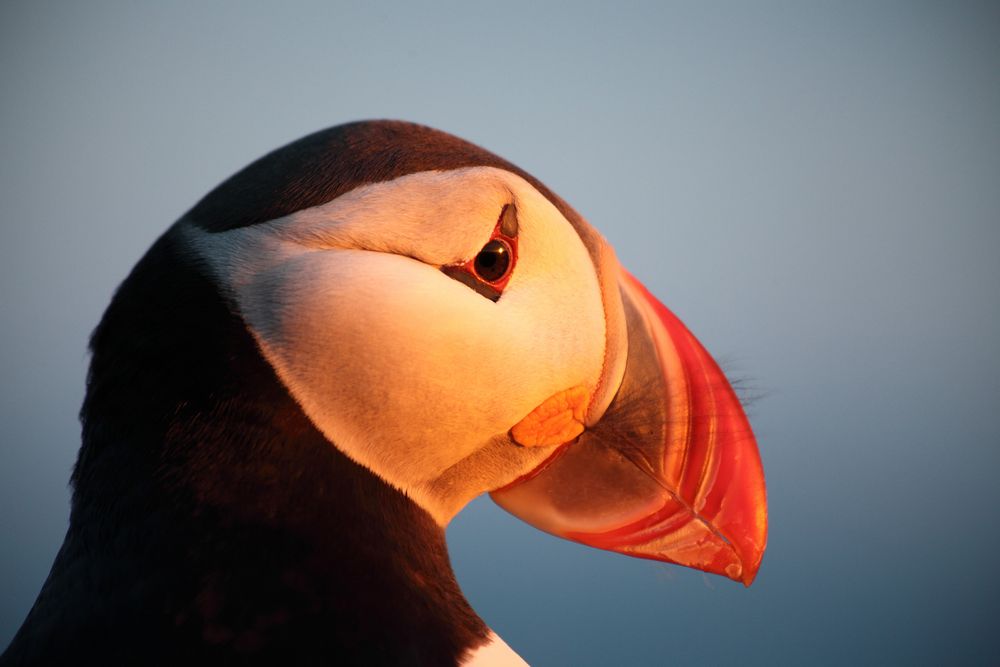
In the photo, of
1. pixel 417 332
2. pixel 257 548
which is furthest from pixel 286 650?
pixel 417 332

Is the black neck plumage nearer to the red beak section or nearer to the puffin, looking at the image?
the puffin

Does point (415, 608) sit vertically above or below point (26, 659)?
above

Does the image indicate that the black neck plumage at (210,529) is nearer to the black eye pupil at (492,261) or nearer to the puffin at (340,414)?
the puffin at (340,414)

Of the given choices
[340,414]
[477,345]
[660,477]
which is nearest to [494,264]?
[477,345]

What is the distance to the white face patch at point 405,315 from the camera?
1185 mm

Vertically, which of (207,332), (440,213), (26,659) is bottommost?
(26,659)

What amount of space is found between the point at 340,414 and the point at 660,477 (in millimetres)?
559

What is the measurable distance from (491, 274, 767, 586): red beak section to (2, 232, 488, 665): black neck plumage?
331 millimetres

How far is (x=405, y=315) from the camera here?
3.91ft

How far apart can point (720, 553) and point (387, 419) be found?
630 mm

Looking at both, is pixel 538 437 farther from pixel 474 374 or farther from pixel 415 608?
pixel 415 608

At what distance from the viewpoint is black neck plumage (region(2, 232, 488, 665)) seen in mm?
1054

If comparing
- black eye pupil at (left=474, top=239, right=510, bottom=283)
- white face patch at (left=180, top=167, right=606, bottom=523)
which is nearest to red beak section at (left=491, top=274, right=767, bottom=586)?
white face patch at (left=180, top=167, right=606, bottom=523)

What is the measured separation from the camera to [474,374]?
49.5 inches
